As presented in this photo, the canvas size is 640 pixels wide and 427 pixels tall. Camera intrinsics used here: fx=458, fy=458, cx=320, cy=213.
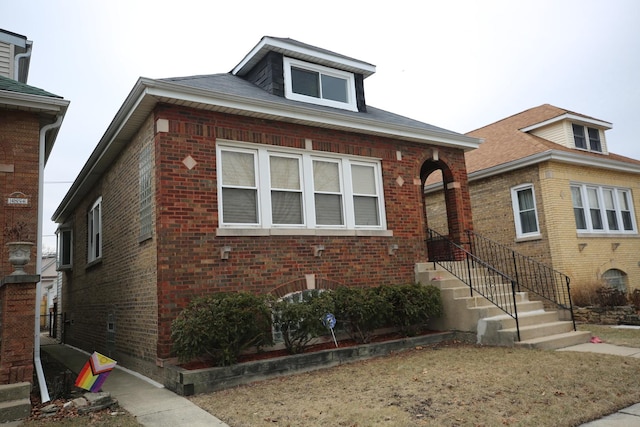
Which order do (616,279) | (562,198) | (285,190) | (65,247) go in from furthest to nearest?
(65,247)
(616,279)
(562,198)
(285,190)

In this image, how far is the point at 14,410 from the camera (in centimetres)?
514

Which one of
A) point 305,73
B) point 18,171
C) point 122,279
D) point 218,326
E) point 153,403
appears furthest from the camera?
point 305,73

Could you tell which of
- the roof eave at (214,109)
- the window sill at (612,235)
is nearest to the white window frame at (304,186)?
the roof eave at (214,109)

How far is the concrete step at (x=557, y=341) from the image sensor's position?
811cm

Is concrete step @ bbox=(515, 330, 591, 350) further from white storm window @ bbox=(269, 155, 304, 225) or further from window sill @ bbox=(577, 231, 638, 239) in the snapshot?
window sill @ bbox=(577, 231, 638, 239)

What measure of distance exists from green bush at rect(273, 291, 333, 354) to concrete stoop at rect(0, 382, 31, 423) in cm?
354

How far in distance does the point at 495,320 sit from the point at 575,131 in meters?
10.9

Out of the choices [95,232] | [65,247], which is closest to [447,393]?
[95,232]

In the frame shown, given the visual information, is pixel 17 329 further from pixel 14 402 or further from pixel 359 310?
pixel 359 310

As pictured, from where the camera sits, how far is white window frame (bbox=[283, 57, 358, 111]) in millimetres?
10633

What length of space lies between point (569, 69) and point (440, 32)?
1320 centimetres

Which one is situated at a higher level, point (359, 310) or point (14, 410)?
point (359, 310)

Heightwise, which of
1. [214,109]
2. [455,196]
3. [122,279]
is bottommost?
[122,279]

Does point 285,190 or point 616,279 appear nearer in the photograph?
point 285,190
